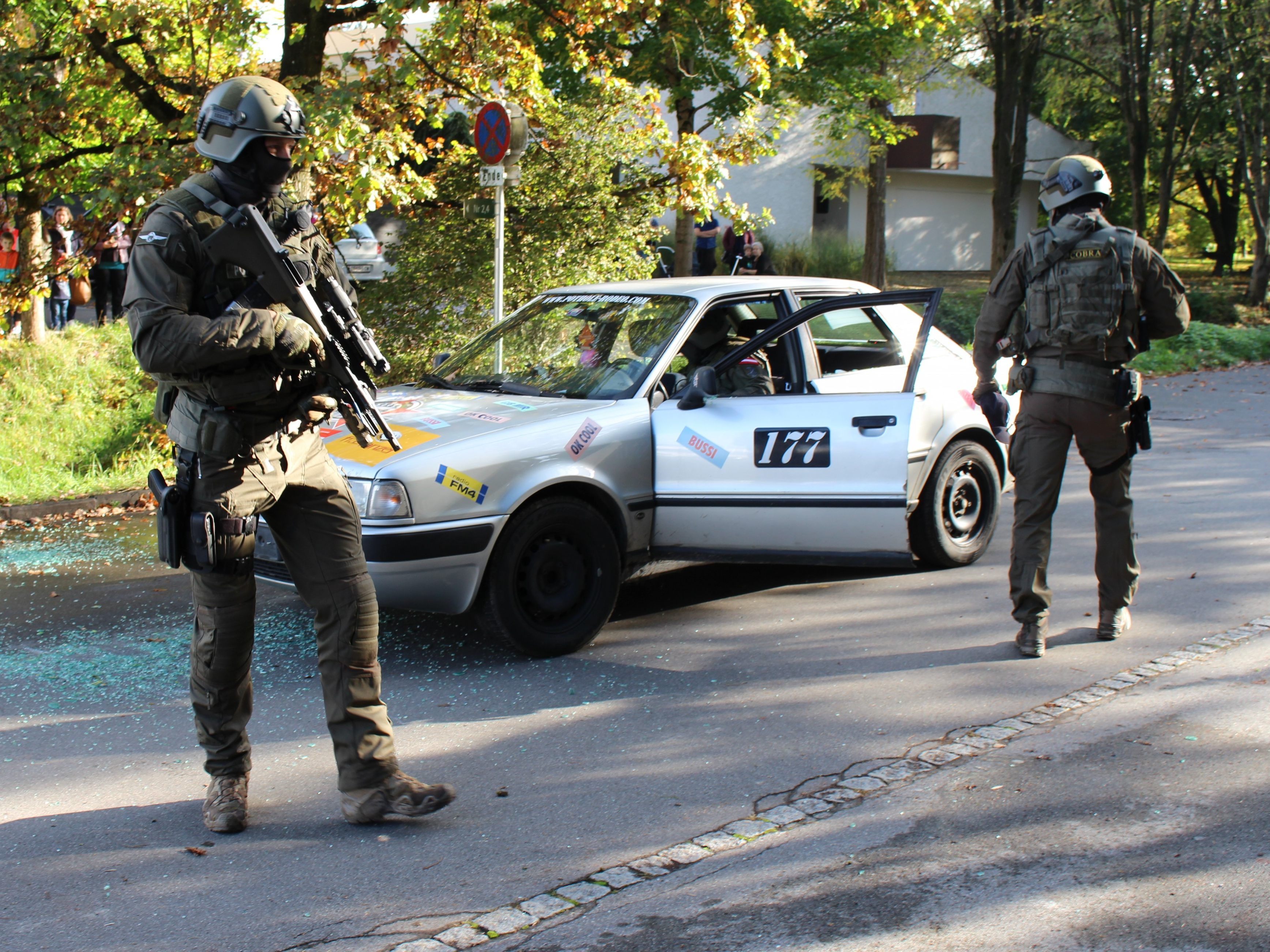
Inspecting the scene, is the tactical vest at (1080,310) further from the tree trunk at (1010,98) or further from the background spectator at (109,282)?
the tree trunk at (1010,98)

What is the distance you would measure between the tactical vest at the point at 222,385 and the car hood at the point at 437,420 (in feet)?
4.61

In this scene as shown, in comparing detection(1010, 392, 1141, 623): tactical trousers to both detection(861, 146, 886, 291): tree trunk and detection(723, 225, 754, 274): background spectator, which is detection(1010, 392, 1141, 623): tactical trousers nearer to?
detection(723, 225, 754, 274): background spectator

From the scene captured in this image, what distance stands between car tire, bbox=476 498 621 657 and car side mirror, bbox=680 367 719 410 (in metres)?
0.65

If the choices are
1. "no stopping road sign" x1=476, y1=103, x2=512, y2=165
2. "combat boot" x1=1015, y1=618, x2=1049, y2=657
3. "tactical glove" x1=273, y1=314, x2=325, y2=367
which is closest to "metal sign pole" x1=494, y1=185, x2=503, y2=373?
"no stopping road sign" x1=476, y1=103, x2=512, y2=165

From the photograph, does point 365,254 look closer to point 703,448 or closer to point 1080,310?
point 703,448

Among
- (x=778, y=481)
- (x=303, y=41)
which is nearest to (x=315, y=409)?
(x=778, y=481)

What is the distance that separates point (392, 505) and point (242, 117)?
6.02 feet

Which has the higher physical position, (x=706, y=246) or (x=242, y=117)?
(x=706, y=246)

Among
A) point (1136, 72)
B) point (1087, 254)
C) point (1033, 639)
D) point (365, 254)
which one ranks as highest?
point (1136, 72)

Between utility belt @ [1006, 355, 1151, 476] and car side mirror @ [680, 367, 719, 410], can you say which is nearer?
utility belt @ [1006, 355, 1151, 476]

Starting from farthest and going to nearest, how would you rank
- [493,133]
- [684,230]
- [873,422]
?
[684,230], [493,133], [873,422]

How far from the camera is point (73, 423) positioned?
10.1 m

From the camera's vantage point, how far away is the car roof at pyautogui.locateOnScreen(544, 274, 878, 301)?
20.1 feet

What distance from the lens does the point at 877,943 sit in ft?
9.53
